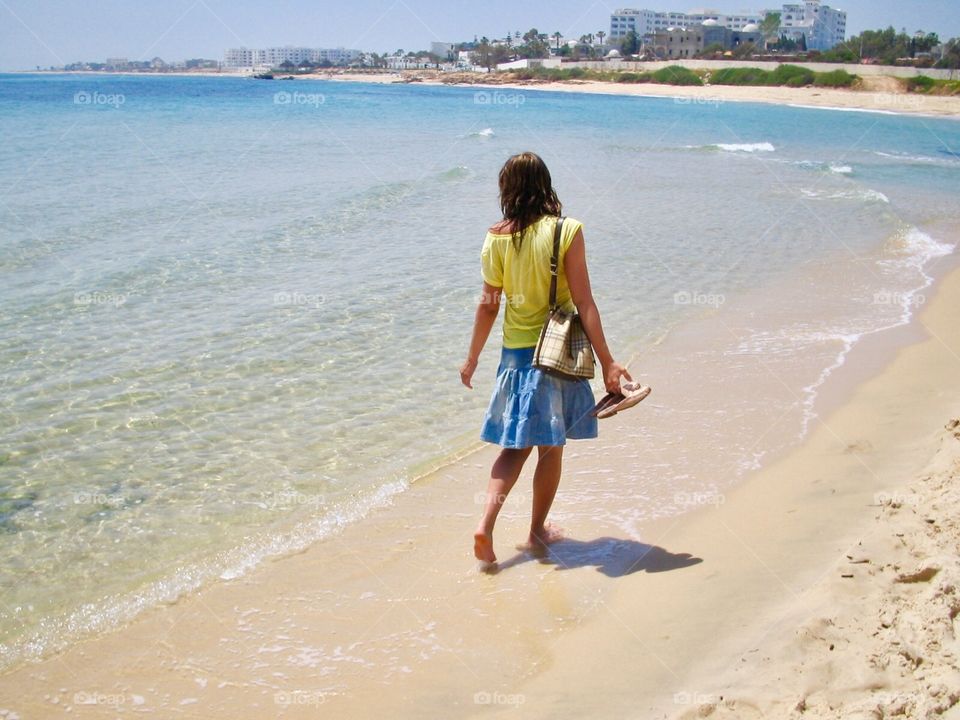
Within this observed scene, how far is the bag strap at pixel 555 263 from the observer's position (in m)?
3.94

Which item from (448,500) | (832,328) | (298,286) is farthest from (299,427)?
(832,328)

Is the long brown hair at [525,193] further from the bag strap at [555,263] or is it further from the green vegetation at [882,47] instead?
the green vegetation at [882,47]

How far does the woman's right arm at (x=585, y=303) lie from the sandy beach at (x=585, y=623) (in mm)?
1000

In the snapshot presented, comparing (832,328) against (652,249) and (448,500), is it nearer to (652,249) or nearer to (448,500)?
(652,249)

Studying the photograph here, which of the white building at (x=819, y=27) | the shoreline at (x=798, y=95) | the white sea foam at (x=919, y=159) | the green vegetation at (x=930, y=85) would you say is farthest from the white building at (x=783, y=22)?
the white sea foam at (x=919, y=159)

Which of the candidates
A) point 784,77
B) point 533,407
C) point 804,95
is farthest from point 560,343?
point 784,77

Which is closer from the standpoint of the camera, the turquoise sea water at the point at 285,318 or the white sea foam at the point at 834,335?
the turquoise sea water at the point at 285,318

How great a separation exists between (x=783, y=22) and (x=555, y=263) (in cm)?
19893

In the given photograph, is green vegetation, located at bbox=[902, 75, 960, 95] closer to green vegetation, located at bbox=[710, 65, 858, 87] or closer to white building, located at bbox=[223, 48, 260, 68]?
green vegetation, located at bbox=[710, 65, 858, 87]

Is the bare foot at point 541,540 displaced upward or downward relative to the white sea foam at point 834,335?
downward

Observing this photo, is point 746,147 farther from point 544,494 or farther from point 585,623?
point 585,623

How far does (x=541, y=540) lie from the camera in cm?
454

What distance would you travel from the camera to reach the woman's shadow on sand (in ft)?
14.0

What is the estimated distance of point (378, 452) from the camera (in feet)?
19.2
